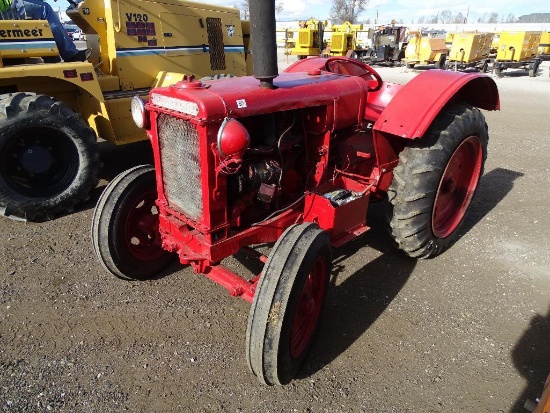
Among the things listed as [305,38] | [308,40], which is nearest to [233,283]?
[308,40]

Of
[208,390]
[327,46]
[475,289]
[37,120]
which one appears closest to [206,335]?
[208,390]

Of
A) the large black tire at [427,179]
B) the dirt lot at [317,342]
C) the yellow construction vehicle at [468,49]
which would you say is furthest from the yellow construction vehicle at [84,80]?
the yellow construction vehicle at [468,49]

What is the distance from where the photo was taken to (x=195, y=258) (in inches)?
99.2

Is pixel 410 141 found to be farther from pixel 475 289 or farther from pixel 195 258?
pixel 195 258

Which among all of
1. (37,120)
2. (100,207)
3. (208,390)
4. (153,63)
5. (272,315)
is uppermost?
(153,63)

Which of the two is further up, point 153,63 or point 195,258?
point 153,63

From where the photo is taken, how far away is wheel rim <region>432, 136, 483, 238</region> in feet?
12.1

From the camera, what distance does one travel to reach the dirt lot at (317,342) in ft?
7.46

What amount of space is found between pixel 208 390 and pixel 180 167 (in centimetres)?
132

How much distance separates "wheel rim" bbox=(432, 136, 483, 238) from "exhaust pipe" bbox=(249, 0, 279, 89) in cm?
209

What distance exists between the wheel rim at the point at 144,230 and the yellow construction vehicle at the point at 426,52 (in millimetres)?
19326

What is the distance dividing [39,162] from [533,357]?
4.79m

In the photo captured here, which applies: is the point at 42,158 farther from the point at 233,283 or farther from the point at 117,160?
the point at 233,283

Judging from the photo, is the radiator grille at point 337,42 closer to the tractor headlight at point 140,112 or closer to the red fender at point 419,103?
the red fender at point 419,103
